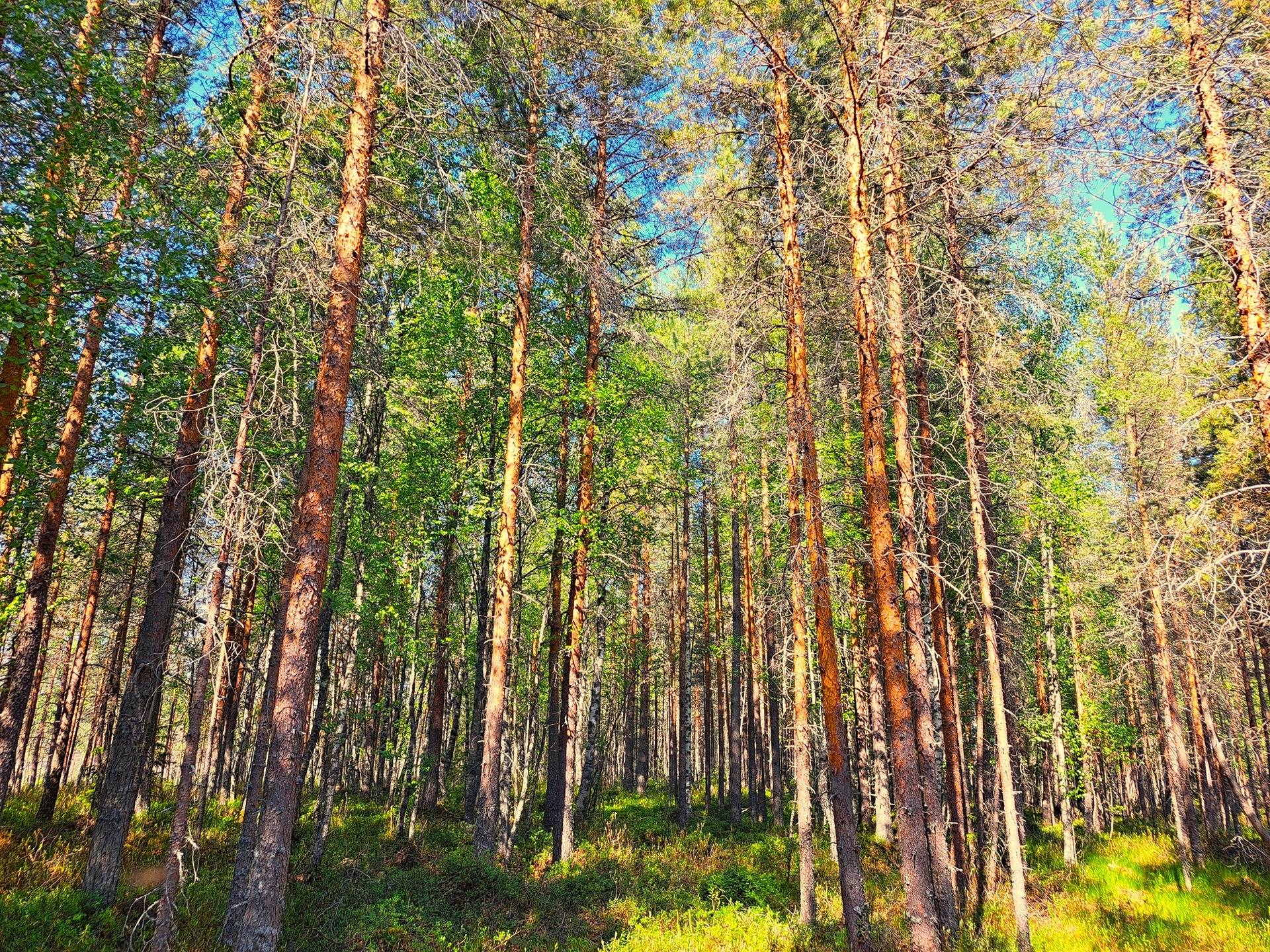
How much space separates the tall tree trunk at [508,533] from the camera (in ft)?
39.0

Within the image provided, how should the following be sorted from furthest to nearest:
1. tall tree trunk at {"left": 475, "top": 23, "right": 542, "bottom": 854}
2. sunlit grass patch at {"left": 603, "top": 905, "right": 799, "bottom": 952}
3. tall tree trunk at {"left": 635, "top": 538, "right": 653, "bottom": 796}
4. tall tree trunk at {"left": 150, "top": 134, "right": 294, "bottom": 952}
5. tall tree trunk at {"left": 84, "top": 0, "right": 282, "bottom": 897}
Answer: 1. tall tree trunk at {"left": 635, "top": 538, "right": 653, "bottom": 796}
2. tall tree trunk at {"left": 475, "top": 23, "right": 542, "bottom": 854}
3. sunlit grass patch at {"left": 603, "top": 905, "right": 799, "bottom": 952}
4. tall tree trunk at {"left": 84, "top": 0, "right": 282, "bottom": 897}
5. tall tree trunk at {"left": 150, "top": 134, "right": 294, "bottom": 952}

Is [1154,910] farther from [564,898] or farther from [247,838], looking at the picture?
[247,838]

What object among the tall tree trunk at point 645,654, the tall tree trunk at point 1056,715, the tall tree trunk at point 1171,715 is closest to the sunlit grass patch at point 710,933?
the tall tree trunk at point 1171,715

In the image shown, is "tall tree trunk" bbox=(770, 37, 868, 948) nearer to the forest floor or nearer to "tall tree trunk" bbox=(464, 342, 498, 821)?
the forest floor

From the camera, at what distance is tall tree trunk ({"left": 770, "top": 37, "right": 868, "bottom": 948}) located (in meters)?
8.80

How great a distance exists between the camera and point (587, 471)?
14.6 m

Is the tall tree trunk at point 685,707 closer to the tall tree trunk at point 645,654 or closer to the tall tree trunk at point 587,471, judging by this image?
the tall tree trunk at point 645,654

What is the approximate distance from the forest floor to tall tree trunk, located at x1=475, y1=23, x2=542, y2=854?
1.25 metres

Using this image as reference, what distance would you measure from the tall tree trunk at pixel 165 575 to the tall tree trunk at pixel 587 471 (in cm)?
647

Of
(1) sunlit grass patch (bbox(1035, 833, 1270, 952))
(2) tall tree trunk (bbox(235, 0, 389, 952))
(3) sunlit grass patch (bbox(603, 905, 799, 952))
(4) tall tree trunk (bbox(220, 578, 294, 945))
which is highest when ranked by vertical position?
(2) tall tree trunk (bbox(235, 0, 389, 952))

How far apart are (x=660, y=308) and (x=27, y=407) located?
12.6m

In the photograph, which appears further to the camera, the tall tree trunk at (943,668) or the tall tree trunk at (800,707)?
the tall tree trunk at (943,668)

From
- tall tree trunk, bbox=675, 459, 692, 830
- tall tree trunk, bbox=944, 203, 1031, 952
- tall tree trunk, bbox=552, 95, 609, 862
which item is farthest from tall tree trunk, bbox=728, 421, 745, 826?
tall tree trunk, bbox=944, 203, 1031, 952

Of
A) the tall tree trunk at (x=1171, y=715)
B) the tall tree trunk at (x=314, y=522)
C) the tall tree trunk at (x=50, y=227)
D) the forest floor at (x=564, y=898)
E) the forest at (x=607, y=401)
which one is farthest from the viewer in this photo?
the tall tree trunk at (x=1171, y=715)
